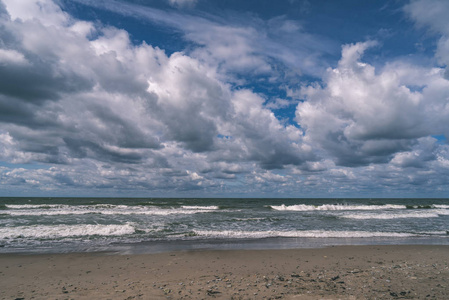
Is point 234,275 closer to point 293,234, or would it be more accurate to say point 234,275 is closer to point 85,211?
point 293,234

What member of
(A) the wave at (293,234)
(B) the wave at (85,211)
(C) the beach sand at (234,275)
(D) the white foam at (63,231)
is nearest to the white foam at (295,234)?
(A) the wave at (293,234)

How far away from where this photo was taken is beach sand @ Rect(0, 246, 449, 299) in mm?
6984

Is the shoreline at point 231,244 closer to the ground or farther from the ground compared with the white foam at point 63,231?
closer to the ground

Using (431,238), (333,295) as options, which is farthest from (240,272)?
(431,238)

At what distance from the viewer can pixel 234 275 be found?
28.5ft

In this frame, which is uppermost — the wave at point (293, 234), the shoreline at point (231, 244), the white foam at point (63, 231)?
the white foam at point (63, 231)

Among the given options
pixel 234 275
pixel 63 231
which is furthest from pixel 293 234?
pixel 63 231

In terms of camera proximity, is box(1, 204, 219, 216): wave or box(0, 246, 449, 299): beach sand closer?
box(0, 246, 449, 299): beach sand

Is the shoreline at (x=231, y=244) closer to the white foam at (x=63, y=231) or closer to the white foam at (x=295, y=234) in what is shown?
the white foam at (x=295, y=234)

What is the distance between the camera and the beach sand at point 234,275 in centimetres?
698

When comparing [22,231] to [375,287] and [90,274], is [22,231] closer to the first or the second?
[90,274]

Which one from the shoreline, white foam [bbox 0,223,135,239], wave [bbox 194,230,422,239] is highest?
white foam [bbox 0,223,135,239]

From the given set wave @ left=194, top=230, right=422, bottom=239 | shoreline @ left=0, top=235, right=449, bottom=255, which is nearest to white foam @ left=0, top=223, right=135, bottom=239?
shoreline @ left=0, top=235, right=449, bottom=255

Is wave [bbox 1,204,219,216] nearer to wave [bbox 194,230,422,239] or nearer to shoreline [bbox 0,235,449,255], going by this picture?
wave [bbox 194,230,422,239]
